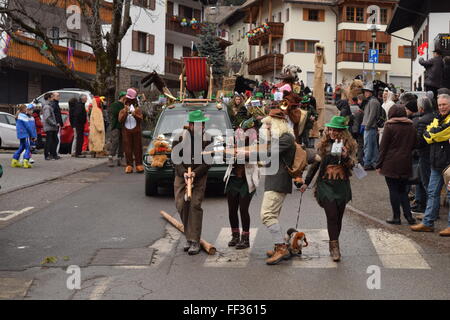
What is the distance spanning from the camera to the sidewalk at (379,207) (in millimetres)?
10062

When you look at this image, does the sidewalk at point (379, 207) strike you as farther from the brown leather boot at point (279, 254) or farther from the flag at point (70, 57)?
the flag at point (70, 57)

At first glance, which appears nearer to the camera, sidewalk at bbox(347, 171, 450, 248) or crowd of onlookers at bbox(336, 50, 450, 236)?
sidewalk at bbox(347, 171, 450, 248)

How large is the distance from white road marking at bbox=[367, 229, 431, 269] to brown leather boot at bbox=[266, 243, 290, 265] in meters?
1.16

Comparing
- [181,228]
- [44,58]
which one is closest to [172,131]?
[181,228]

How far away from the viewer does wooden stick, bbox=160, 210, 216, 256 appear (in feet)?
29.3

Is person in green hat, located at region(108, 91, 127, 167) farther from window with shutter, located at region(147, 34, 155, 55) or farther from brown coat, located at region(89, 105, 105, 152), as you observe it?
window with shutter, located at region(147, 34, 155, 55)

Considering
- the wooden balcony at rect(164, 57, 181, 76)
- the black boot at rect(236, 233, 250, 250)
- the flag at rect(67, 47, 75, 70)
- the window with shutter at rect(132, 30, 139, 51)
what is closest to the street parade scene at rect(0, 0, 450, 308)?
the black boot at rect(236, 233, 250, 250)

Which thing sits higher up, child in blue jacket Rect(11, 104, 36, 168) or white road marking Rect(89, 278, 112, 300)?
child in blue jacket Rect(11, 104, 36, 168)

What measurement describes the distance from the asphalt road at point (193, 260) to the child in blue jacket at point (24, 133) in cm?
563

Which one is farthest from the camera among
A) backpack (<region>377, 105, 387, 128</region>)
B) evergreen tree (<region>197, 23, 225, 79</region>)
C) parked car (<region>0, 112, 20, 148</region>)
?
evergreen tree (<region>197, 23, 225, 79</region>)

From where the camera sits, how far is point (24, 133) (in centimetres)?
1841

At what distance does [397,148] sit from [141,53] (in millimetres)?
38445

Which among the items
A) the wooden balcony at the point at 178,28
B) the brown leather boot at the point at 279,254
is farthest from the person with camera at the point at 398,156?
the wooden balcony at the point at 178,28

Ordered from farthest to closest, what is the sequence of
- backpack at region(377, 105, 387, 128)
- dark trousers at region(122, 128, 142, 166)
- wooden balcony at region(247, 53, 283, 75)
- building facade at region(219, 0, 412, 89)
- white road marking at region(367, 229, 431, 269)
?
wooden balcony at region(247, 53, 283, 75), building facade at region(219, 0, 412, 89), dark trousers at region(122, 128, 142, 166), backpack at region(377, 105, 387, 128), white road marking at region(367, 229, 431, 269)
